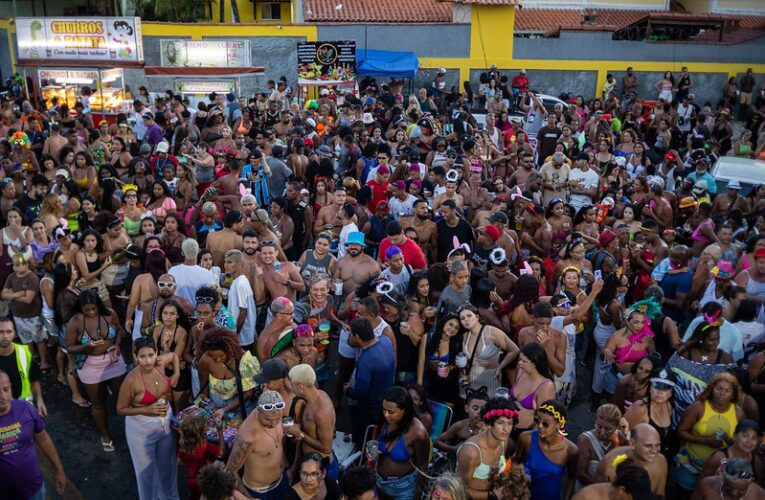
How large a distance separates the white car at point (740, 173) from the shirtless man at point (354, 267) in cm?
674

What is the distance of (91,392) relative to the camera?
6.16 meters

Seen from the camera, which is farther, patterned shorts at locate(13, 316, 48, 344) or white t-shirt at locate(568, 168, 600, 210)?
white t-shirt at locate(568, 168, 600, 210)

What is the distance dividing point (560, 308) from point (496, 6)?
18520 millimetres

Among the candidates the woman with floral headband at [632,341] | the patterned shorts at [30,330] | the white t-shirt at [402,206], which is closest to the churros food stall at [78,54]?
the white t-shirt at [402,206]

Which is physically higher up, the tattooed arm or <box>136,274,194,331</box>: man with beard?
<box>136,274,194,331</box>: man with beard

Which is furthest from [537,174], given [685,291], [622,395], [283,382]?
[283,382]

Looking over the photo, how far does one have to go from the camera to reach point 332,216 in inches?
342

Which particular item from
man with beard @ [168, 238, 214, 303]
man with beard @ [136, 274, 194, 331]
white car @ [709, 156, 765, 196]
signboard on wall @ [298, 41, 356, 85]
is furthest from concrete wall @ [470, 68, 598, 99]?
man with beard @ [136, 274, 194, 331]

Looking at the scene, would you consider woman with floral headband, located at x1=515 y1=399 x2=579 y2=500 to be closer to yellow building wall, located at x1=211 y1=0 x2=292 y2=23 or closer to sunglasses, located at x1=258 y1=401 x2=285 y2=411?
sunglasses, located at x1=258 y1=401 x2=285 y2=411

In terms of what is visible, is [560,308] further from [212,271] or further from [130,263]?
[130,263]

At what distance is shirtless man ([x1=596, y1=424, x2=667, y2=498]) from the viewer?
177 inches

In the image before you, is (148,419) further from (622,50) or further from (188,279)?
(622,50)

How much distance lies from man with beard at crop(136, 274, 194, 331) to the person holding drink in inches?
31.4

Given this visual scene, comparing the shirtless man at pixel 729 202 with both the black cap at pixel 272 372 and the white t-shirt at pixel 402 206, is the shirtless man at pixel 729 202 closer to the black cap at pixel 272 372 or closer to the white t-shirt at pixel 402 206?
the white t-shirt at pixel 402 206
